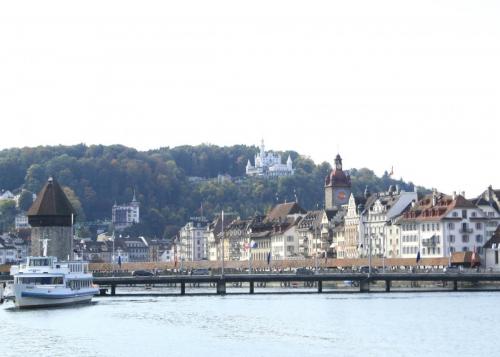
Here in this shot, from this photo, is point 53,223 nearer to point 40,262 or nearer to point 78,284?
point 78,284

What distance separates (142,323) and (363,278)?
145 feet

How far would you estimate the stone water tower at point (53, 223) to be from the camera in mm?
149000

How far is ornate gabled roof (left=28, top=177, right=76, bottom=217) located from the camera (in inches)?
5901

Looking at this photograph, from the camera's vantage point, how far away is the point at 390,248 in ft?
594

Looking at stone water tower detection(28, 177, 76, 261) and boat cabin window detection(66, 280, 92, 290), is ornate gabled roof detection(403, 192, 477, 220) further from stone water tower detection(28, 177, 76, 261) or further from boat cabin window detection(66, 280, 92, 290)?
boat cabin window detection(66, 280, 92, 290)

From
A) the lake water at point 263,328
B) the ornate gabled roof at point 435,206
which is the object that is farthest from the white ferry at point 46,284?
the ornate gabled roof at point 435,206

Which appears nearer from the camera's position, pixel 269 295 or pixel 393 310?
pixel 393 310

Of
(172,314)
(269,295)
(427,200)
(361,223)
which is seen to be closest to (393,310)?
(172,314)

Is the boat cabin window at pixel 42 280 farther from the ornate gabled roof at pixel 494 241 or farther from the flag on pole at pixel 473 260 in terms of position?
the ornate gabled roof at pixel 494 241

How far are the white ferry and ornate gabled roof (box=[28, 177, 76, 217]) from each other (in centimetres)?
3535

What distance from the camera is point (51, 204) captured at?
150m

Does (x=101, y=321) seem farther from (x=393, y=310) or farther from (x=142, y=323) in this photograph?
(x=393, y=310)

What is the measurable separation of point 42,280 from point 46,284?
0.45 metres

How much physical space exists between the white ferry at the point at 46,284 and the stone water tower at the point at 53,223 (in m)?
34.1
